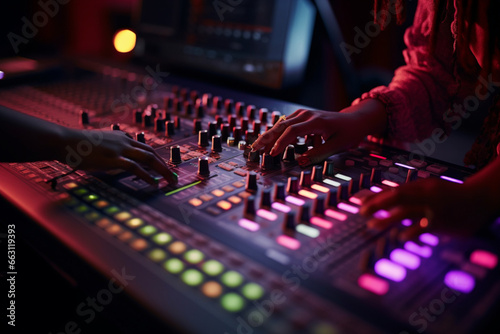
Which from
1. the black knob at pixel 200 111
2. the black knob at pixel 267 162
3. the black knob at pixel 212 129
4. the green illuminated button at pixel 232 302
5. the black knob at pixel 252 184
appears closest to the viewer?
the green illuminated button at pixel 232 302

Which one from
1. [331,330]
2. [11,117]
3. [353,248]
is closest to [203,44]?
[11,117]

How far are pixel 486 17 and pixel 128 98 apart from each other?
116 cm

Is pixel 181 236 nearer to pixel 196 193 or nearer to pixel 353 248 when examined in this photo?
pixel 196 193

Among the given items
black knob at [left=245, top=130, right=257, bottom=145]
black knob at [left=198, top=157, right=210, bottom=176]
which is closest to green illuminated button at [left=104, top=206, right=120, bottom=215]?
black knob at [left=198, top=157, right=210, bottom=176]

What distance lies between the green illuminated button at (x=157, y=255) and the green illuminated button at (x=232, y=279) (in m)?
0.10

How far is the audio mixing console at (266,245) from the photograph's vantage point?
485 mm

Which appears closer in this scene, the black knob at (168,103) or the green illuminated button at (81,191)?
the green illuminated button at (81,191)

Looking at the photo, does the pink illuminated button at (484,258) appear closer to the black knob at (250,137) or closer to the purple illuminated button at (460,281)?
the purple illuminated button at (460,281)

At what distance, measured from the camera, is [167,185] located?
0.81 metres

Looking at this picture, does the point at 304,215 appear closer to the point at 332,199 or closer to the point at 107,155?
the point at 332,199

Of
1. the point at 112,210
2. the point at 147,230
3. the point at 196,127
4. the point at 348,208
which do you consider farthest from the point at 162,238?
the point at 196,127

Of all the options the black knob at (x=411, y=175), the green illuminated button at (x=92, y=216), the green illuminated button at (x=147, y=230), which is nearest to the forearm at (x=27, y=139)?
the green illuminated button at (x=92, y=216)

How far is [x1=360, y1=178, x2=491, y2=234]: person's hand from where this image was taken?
1.93 ft

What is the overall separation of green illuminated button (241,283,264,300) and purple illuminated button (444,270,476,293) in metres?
0.26
